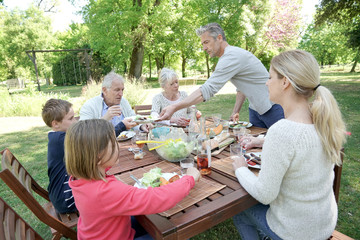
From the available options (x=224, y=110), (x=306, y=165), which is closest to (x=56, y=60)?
(x=224, y=110)

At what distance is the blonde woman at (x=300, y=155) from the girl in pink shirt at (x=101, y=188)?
56 centimetres

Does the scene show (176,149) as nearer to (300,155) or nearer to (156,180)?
(156,180)

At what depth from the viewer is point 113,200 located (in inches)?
50.0

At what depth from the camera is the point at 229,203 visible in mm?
1371

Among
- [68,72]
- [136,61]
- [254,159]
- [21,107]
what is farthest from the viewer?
[68,72]

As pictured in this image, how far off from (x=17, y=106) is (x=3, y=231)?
1006cm

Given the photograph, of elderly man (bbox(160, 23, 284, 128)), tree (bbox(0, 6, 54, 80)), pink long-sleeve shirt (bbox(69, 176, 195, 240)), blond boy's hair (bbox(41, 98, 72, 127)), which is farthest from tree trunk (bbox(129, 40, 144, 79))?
pink long-sleeve shirt (bbox(69, 176, 195, 240))

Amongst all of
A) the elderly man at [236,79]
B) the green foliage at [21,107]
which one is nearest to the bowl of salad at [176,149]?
the elderly man at [236,79]

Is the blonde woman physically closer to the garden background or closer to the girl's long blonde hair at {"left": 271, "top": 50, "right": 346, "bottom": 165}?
the girl's long blonde hair at {"left": 271, "top": 50, "right": 346, "bottom": 165}

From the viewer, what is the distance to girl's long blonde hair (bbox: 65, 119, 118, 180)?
1.29m

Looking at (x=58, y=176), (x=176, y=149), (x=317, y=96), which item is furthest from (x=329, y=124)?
(x=58, y=176)

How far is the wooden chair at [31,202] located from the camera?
1.55 meters

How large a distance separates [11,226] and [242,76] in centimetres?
270

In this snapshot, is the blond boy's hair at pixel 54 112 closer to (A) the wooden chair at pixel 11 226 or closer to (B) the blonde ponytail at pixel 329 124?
(A) the wooden chair at pixel 11 226
